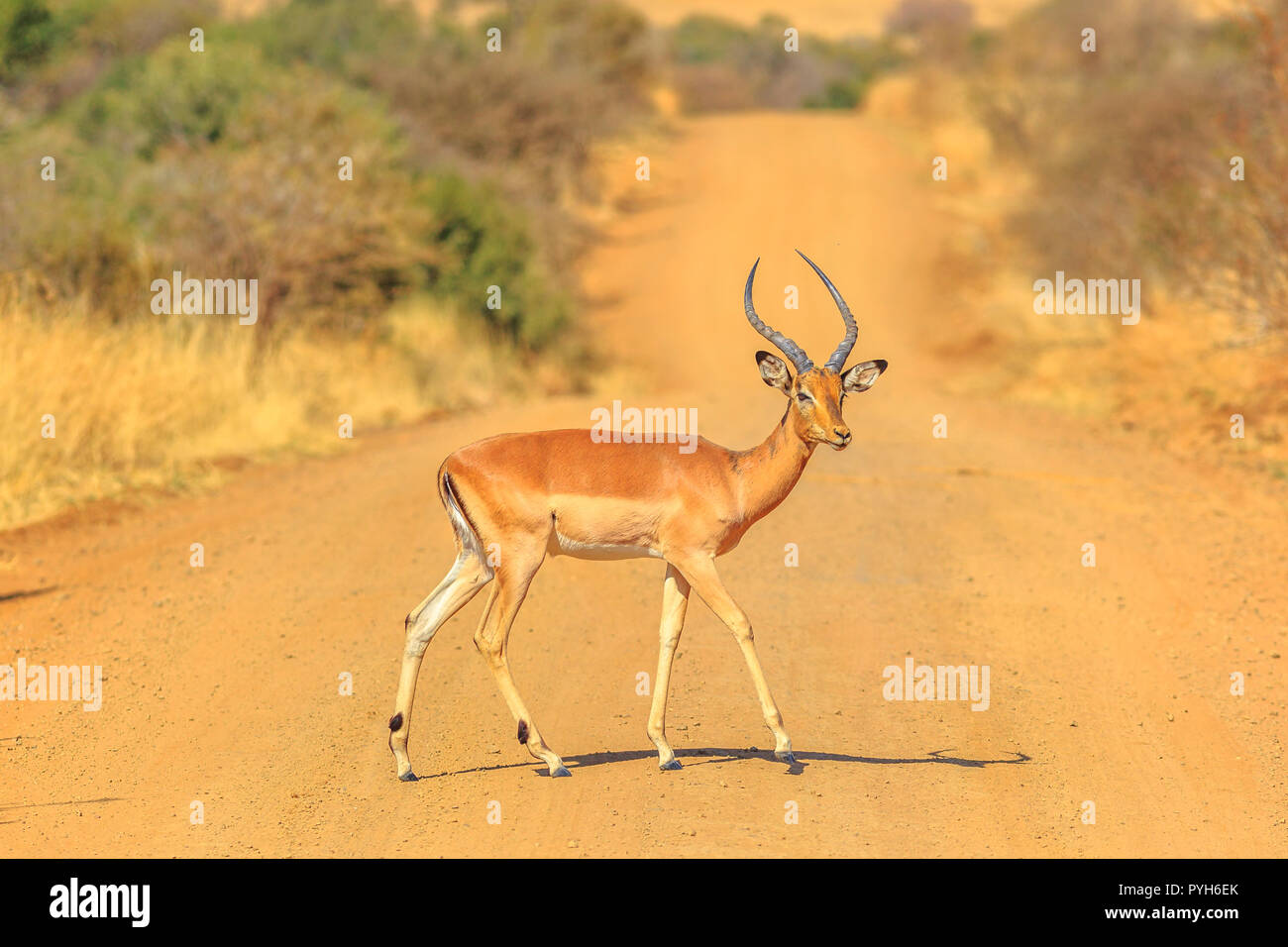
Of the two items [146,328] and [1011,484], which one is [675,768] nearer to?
[1011,484]

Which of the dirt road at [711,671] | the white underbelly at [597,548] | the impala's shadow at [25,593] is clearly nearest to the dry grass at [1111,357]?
the dirt road at [711,671]

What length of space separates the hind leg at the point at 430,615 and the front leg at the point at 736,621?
3.24ft

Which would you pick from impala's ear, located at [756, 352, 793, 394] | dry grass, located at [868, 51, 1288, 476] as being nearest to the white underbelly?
impala's ear, located at [756, 352, 793, 394]

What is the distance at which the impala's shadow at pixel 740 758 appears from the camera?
734 centimetres

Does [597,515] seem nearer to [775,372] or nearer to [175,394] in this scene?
[775,372]

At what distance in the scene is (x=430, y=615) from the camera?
7195 millimetres

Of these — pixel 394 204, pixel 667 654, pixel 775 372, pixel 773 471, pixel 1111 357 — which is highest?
pixel 394 204

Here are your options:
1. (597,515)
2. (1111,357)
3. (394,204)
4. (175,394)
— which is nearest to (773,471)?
(597,515)

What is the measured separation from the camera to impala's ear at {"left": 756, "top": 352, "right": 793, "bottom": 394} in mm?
7188

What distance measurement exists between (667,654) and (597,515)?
761mm

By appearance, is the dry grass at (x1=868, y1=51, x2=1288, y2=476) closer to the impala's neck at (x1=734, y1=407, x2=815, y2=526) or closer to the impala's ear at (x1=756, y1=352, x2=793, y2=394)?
the impala's neck at (x1=734, y1=407, x2=815, y2=526)

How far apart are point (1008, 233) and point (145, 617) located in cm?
2640

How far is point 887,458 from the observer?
15.4 metres

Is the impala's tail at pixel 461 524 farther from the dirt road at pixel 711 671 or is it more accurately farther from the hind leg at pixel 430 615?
the dirt road at pixel 711 671
